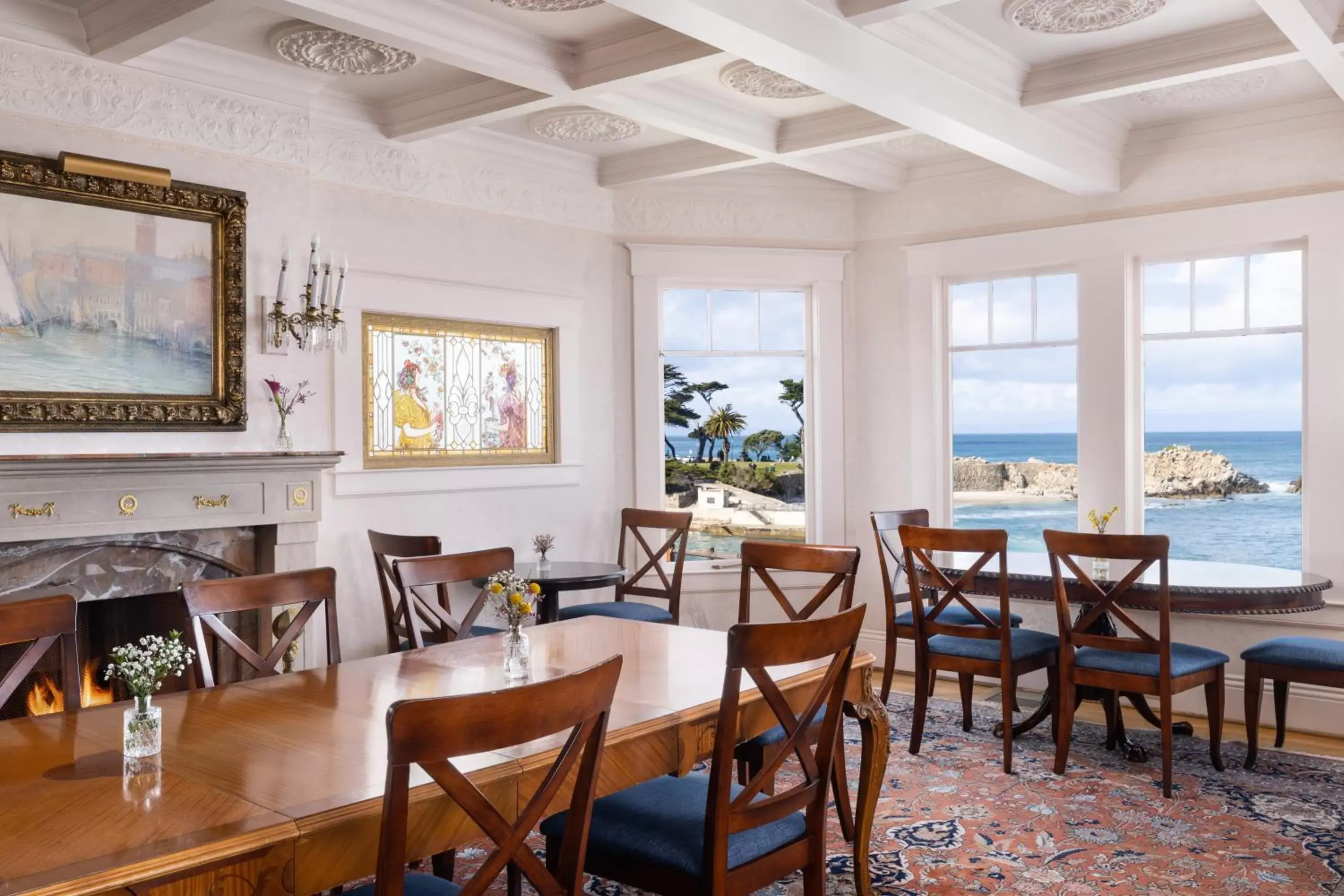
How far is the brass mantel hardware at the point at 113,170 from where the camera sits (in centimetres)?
396

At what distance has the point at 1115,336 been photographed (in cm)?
572

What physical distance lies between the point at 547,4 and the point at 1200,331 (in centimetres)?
370

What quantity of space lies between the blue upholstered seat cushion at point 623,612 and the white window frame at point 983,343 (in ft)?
6.41

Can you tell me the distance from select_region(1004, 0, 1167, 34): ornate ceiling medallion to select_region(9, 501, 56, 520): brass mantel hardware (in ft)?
12.6

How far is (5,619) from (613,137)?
3.74m

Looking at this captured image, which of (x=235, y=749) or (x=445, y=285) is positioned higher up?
(x=445, y=285)

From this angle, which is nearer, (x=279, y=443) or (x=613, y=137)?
(x=279, y=443)

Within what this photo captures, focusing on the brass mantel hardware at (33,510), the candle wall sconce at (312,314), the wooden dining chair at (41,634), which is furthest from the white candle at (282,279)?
the wooden dining chair at (41,634)

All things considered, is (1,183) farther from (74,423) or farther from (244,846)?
(244,846)

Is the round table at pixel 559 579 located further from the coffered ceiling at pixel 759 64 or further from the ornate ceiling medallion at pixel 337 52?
the ornate ceiling medallion at pixel 337 52

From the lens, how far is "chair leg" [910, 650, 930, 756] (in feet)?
15.3

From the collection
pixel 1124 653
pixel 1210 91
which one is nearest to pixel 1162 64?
pixel 1210 91

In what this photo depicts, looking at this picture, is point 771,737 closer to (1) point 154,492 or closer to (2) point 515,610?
(2) point 515,610

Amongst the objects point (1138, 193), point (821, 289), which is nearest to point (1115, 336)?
point (1138, 193)
